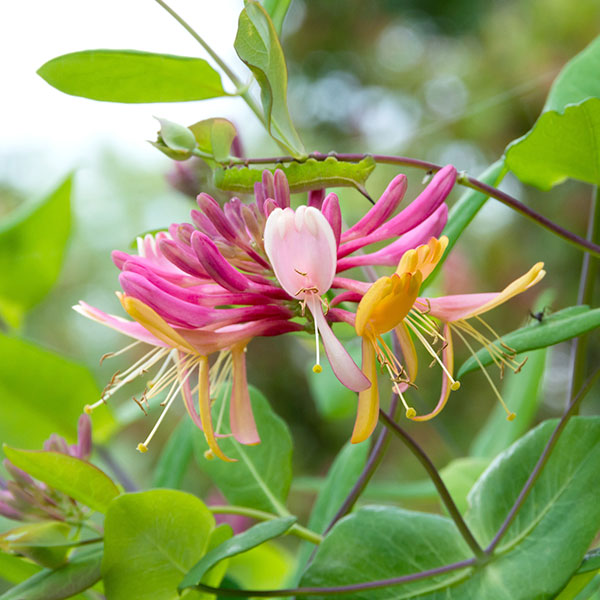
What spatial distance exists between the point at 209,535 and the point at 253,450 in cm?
10

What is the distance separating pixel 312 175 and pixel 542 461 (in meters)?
0.19

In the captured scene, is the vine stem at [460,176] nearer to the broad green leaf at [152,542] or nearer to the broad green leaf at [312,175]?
the broad green leaf at [312,175]

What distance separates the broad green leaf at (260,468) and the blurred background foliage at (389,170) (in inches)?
23.5

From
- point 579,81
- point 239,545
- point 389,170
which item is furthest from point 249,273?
point 389,170

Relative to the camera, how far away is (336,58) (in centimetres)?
211

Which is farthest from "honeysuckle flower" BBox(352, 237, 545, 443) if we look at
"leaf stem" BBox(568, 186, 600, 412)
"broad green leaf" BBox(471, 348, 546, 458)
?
"broad green leaf" BBox(471, 348, 546, 458)

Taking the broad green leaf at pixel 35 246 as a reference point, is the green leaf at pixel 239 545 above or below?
below

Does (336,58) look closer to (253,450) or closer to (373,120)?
(373,120)

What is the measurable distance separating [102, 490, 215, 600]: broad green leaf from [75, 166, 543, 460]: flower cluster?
4 cm

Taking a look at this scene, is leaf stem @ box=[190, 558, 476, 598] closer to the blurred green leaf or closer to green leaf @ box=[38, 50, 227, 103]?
the blurred green leaf

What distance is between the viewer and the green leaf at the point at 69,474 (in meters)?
0.37

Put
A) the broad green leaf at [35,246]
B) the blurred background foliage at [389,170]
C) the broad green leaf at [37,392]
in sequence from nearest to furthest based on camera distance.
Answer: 1. the broad green leaf at [37,392]
2. the broad green leaf at [35,246]
3. the blurred background foliage at [389,170]

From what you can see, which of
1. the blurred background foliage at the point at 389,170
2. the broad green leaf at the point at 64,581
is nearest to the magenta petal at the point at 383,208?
the broad green leaf at the point at 64,581

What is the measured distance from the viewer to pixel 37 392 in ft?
1.89
